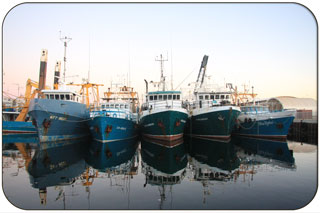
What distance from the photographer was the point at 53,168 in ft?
47.1

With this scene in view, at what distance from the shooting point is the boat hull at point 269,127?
2714 centimetres

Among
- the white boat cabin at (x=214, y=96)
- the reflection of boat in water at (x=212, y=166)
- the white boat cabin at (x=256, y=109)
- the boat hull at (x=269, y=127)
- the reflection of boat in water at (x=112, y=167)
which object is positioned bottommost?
the reflection of boat in water at (x=112, y=167)

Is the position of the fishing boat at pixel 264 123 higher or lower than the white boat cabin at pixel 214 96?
lower

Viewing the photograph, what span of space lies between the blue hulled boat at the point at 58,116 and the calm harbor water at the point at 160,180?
18.3ft

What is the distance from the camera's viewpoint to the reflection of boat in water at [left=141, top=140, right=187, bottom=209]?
1159 cm

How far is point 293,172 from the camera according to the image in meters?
13.5

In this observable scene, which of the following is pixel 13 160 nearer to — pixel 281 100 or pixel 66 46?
pixel 66 46

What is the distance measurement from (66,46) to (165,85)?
13502mm

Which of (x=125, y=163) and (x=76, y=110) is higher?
(x=76, y=110)

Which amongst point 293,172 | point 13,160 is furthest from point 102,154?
point 293,172

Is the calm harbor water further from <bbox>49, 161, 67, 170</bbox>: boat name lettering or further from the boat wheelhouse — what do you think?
the boat wheelhouse

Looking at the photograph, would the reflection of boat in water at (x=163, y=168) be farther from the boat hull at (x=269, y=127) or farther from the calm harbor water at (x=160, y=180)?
the boat hull at (x=269, y=127)

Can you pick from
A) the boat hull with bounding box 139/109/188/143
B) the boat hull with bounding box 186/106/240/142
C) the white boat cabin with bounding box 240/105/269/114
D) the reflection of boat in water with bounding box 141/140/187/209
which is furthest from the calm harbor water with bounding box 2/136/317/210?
the white boat cabin with bounding box 240/105/269/114

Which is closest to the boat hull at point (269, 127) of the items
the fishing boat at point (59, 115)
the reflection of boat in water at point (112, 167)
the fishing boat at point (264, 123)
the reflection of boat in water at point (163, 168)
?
the fishing boat at point (264, 123)
